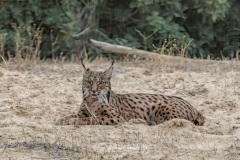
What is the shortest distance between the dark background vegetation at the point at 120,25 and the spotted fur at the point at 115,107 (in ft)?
19.8

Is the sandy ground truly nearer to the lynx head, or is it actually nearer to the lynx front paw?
the lynx front paw

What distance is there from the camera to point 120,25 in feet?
57.6

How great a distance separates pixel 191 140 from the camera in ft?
25.3

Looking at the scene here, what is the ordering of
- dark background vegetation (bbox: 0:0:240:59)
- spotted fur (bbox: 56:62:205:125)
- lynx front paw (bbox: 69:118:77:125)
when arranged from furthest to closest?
dark background vegetation (bbox: 0:0:240:59)
spotted fur (bbox: 56:62:205:125)
lynx front paw (bbox: 69:118:77:125)

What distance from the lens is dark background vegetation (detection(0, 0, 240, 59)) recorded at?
51.8ft

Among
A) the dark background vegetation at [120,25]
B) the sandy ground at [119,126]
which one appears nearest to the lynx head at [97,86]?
the sandy ground at [119,126]

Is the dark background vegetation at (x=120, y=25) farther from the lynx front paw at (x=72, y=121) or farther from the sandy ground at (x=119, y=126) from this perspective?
the lynx front paw at (x=72, y=121)

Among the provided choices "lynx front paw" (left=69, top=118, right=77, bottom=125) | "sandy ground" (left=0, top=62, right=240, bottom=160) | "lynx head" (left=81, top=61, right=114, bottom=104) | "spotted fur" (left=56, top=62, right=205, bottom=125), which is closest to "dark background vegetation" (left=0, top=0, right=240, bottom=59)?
"sandy ground" (left=0, top=62, right=240, bottom=160)

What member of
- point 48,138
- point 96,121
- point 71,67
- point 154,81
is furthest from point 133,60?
point 48,138

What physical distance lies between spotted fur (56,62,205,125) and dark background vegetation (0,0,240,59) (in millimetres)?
6050

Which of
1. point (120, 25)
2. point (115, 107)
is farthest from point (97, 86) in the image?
point (120, 25)

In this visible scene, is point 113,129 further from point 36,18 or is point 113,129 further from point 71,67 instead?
point 36,18

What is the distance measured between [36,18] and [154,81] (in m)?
5.84

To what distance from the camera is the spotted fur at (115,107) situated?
8562mm
